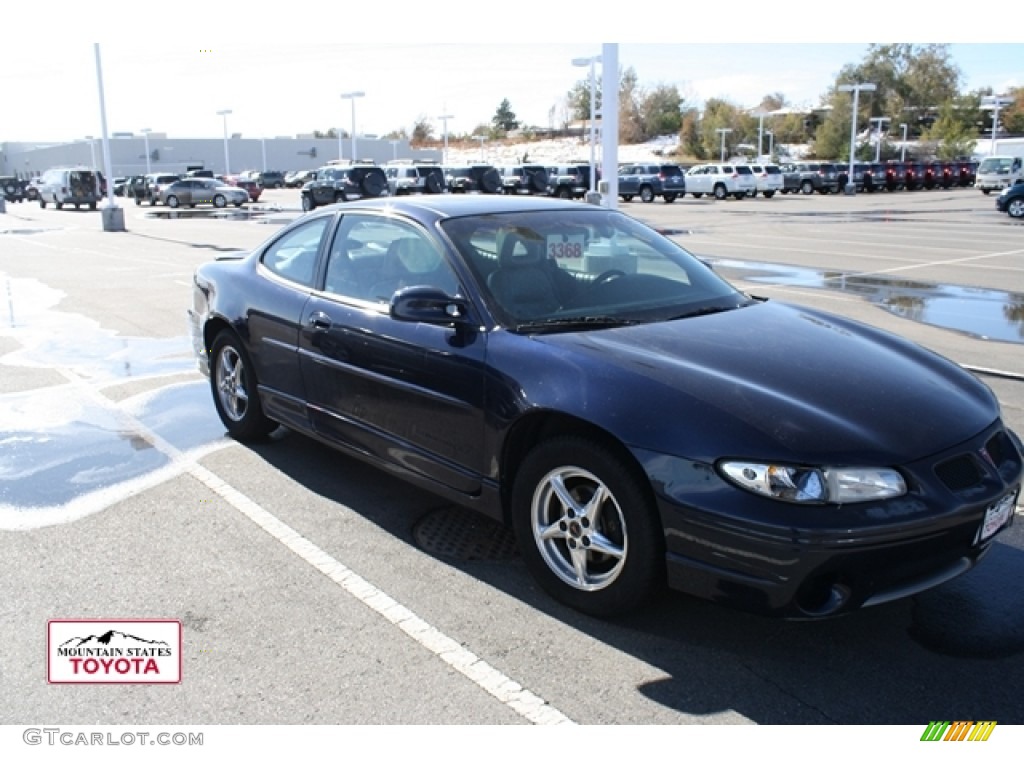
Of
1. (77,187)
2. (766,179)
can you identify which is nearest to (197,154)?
(77,187)

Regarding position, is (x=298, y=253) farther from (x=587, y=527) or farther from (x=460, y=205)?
(x=587, y=527)

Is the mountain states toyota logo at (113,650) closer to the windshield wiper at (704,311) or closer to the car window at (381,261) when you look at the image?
the car window at (381,261)

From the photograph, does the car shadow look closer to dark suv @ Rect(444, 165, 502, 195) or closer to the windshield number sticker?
the windshield number sticker

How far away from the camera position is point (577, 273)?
4.38 m

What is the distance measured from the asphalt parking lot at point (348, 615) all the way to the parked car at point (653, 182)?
37.4m

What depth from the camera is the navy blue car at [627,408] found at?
3.06 m

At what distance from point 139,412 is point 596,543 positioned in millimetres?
4420

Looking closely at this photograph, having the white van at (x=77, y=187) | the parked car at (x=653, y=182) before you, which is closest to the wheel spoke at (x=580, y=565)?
the parked car at (x=653, y=182)

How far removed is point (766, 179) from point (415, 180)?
17.9 metres

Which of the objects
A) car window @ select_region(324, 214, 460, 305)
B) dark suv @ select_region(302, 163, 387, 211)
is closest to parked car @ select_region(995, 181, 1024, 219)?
dark suv @ select_region(302, 163, 387, 211)

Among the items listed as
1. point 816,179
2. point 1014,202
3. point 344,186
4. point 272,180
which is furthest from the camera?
point 272,180

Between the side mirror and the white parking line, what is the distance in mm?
1144

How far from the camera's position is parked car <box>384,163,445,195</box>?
40.7 m

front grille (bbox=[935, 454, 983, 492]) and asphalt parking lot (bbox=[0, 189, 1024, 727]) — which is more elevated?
front grille (bbox=[935, 454, 983, 492])
